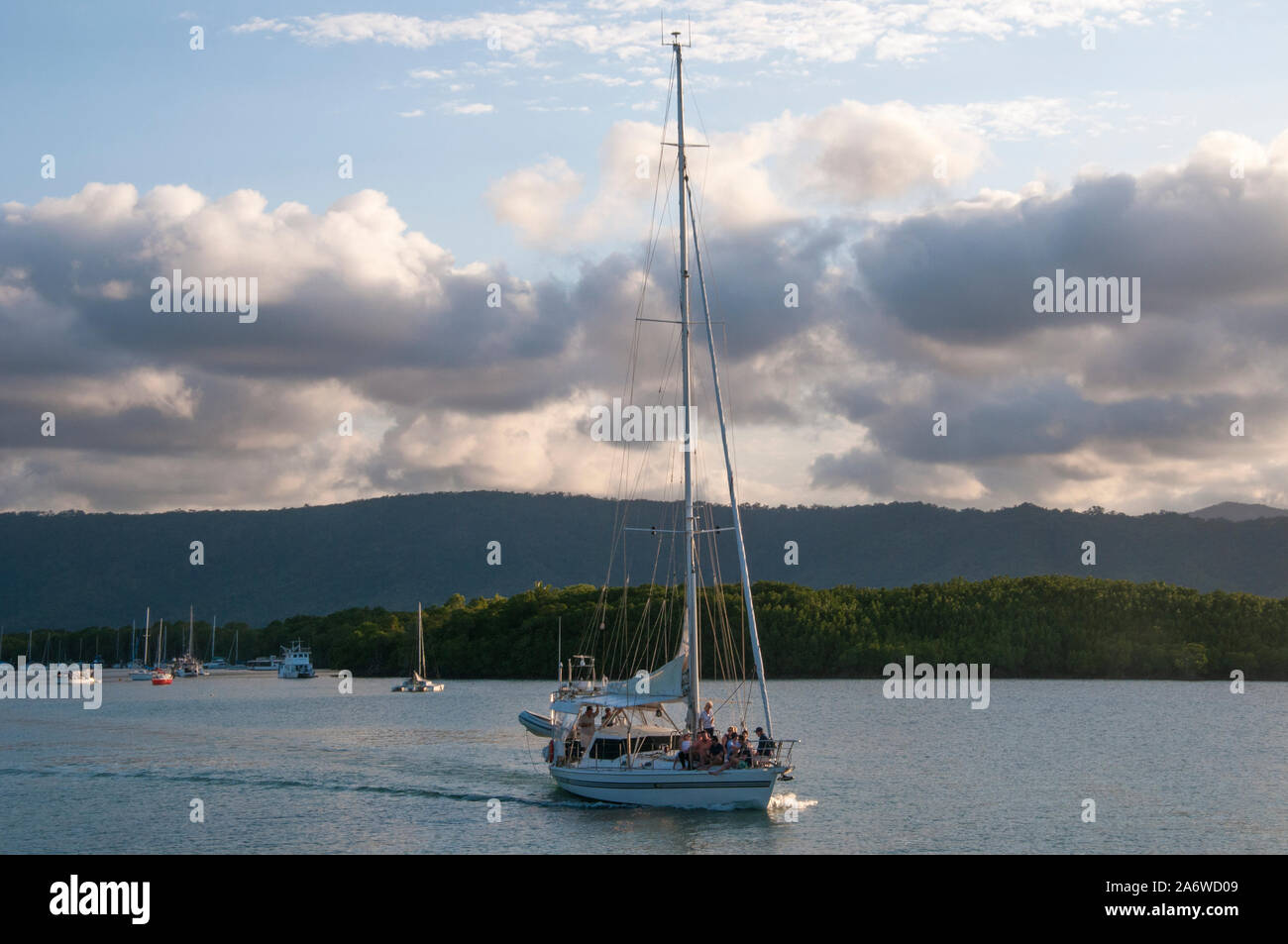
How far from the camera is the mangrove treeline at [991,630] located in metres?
145

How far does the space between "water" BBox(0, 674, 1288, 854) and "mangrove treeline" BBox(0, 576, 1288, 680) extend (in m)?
44.0

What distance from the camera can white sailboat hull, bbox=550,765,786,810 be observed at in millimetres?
38500

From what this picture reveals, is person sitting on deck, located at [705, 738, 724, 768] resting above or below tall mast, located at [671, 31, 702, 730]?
below

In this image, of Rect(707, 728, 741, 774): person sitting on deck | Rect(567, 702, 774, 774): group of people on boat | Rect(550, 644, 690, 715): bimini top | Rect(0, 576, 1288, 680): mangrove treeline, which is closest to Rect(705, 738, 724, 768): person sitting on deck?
Rect(567, 702, 774, 774): group of people on boat

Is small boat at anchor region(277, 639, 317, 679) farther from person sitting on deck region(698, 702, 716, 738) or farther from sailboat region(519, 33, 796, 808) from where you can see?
person sitting on deck region(698, 702, 716, 738)

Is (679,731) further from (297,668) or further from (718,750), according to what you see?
(297,668)

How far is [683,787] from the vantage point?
1544 inches

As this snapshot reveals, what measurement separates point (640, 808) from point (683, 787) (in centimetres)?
228

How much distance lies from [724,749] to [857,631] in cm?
11407

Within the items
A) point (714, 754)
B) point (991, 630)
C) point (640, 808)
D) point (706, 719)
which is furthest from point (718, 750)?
point (991, 630)

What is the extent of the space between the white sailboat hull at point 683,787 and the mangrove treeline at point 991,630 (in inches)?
3974
